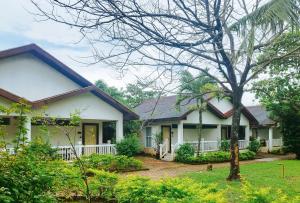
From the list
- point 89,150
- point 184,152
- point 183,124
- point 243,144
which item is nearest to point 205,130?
point 243,144

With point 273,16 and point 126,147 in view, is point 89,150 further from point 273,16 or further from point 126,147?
point 273,16

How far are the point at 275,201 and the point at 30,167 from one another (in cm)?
371

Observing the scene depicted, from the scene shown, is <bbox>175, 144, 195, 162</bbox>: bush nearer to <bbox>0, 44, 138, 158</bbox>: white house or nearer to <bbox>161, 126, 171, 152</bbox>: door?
<bbox>161, 126, 171, 152</bbox>: door

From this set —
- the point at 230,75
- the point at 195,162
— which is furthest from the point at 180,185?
the point at 195,162

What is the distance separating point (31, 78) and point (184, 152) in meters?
11.3

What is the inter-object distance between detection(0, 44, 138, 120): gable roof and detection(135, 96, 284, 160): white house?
4291 millimetres

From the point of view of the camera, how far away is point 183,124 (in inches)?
1133

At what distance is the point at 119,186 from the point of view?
27.4 feet

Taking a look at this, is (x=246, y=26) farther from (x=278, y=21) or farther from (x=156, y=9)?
(x=156, y=9)

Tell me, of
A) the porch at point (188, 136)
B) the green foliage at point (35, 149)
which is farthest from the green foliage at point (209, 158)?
the green foliage at point (35, 149)

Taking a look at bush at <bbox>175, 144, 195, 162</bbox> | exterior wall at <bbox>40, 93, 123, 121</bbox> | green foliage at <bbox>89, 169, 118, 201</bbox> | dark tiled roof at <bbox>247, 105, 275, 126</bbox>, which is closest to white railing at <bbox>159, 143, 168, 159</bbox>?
bush at <bbox>175, 144, 195, 162</bbox>

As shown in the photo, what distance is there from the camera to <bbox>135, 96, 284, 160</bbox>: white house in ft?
86.9

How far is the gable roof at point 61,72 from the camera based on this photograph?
17808 mm

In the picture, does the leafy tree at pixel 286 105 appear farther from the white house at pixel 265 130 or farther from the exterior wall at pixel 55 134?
the exterior wall at pixel 55 134
